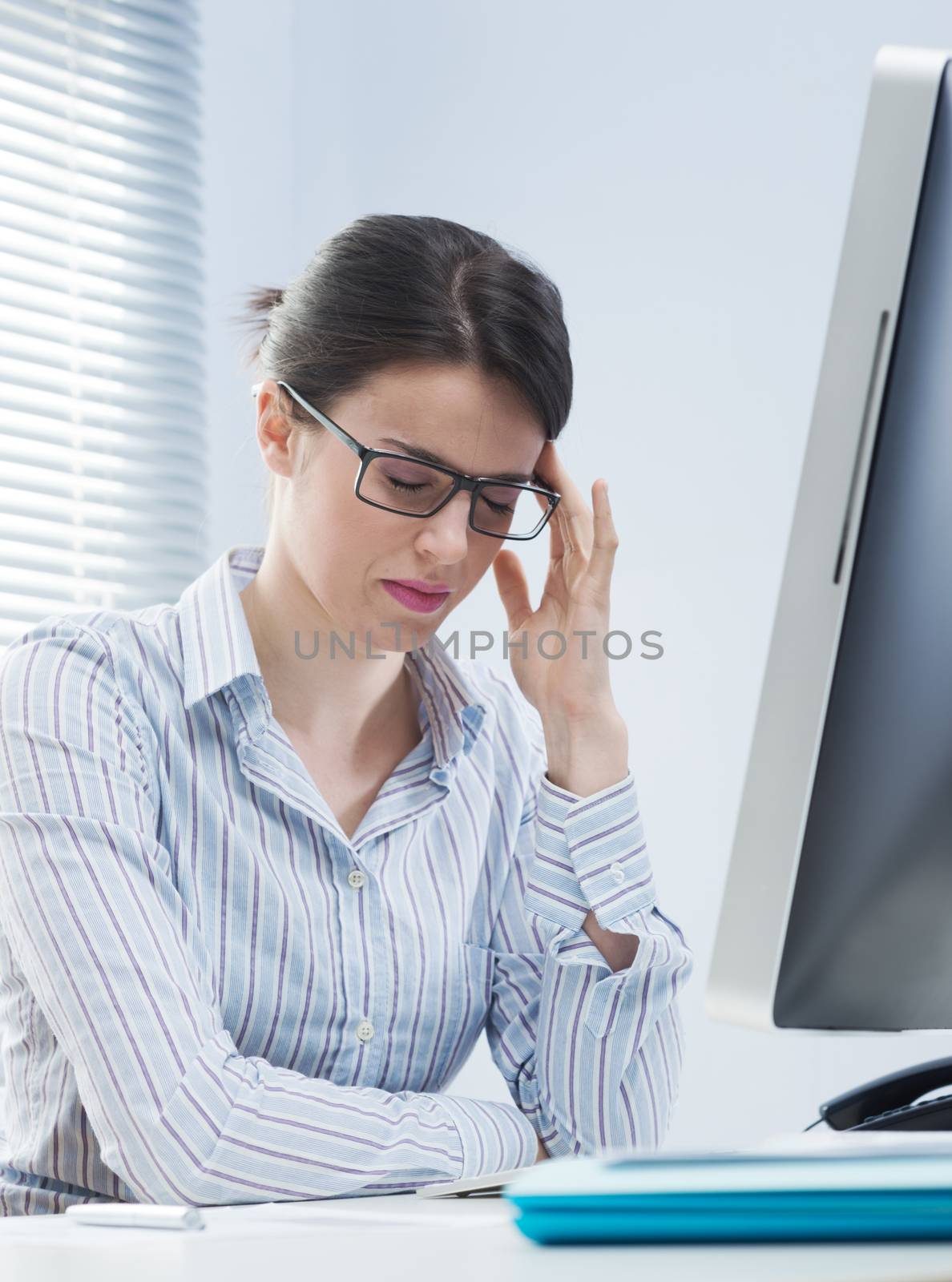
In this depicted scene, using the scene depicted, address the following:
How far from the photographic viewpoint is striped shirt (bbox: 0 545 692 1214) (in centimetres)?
98

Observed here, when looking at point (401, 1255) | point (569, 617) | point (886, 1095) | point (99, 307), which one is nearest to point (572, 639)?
point (569, 617)

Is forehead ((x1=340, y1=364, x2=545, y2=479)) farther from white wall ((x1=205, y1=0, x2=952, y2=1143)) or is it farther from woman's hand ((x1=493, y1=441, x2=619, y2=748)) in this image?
white wall ((x1=205, y1=0, x2=952, y2=1143))

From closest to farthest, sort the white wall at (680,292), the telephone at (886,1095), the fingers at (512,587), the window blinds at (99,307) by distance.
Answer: the telephone at (886,1095)
the fingers at (512,587)
the white wall at (680,292)
the window blinds at (99,307)

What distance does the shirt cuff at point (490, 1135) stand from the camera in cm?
103

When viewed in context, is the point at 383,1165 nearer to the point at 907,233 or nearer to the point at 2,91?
the point at 907,233

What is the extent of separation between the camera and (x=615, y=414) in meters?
2.14

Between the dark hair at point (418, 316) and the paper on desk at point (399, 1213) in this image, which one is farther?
the dark hair at point (418, 316)

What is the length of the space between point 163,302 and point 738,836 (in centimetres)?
204

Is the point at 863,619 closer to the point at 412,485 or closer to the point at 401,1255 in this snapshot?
the point at 401,1255

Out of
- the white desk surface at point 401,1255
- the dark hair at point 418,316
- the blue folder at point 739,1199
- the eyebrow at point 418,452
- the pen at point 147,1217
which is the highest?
the dark hair at point 418,316

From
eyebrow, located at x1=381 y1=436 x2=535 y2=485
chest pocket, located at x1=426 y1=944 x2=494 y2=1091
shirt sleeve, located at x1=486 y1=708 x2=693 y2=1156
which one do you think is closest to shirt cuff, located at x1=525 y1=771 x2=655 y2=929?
shirt sleeve, located at x1=486 y1=708 x2=693 y2=1156

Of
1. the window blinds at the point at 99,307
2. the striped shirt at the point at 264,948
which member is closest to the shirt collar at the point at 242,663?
the striped shirt at the point at 264,948

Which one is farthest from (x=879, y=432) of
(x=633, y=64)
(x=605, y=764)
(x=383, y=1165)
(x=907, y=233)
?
(x=633, y=64)

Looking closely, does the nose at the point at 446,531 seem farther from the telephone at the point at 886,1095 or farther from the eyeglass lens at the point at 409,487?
the telephone at the point at 886,1095
